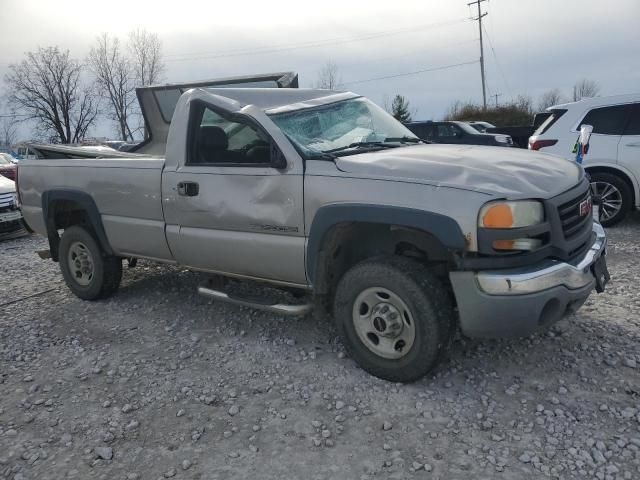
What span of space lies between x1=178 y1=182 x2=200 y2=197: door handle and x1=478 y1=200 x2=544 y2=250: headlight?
221 centimetres

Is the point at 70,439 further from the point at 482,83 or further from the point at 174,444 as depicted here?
the point at 482,83

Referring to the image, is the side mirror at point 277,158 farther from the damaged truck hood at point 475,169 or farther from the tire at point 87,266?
the tire at point 87,266

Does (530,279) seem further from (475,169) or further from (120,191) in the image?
(120,191)

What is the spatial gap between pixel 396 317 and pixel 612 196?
5.75 m

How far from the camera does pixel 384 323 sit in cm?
335

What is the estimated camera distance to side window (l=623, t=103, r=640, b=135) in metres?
7.36

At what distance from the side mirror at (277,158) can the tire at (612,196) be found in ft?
Result: 18.2

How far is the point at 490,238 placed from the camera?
2.90m

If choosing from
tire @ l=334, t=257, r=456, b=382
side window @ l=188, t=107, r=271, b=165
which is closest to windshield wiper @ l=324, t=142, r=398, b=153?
side window @ l=188, t=107, r=271, b=165

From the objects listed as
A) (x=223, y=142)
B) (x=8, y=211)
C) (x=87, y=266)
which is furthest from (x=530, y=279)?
(x=8, y=211)

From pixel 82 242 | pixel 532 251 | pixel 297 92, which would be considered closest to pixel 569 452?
pixel 532 251

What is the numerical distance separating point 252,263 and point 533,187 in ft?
6.50

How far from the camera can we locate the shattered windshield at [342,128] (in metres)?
3.80

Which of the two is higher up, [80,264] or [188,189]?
[188,189]
